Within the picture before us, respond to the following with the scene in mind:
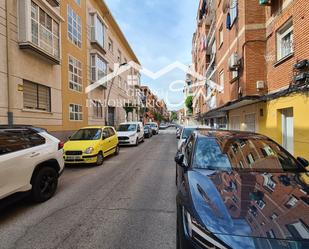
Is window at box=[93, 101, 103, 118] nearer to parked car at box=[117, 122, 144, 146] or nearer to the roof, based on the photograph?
parked car at box=[117, 122, 144, 146]

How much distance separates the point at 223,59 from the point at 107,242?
13.6 meters

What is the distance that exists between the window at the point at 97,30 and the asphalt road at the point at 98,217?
1654 cm

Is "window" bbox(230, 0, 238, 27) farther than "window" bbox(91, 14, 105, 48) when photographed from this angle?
No

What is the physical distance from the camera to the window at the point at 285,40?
7914mm

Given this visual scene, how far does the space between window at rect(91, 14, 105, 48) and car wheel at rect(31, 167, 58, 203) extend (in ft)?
56.1

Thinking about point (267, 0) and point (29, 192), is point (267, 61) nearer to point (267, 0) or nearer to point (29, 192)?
point (267, 0)

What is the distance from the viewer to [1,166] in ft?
12.4

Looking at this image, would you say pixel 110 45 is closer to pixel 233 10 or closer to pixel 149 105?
pixel 233 10

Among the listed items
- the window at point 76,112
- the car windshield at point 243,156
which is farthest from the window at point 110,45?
the car windshield at point 243,156

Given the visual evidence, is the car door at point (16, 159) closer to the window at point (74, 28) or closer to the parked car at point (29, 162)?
the parked car at point (29, 162)

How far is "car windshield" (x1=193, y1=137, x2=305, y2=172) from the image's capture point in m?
3.28

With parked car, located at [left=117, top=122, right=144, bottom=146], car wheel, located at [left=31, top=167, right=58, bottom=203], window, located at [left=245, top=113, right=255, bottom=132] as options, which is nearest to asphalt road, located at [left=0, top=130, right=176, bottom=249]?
car wheel, located at [left=31, top=167, right=58, bottom=203]

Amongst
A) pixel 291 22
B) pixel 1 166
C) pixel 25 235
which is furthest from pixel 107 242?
pixel 291 22

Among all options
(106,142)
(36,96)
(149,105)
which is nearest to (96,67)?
(36,96)
